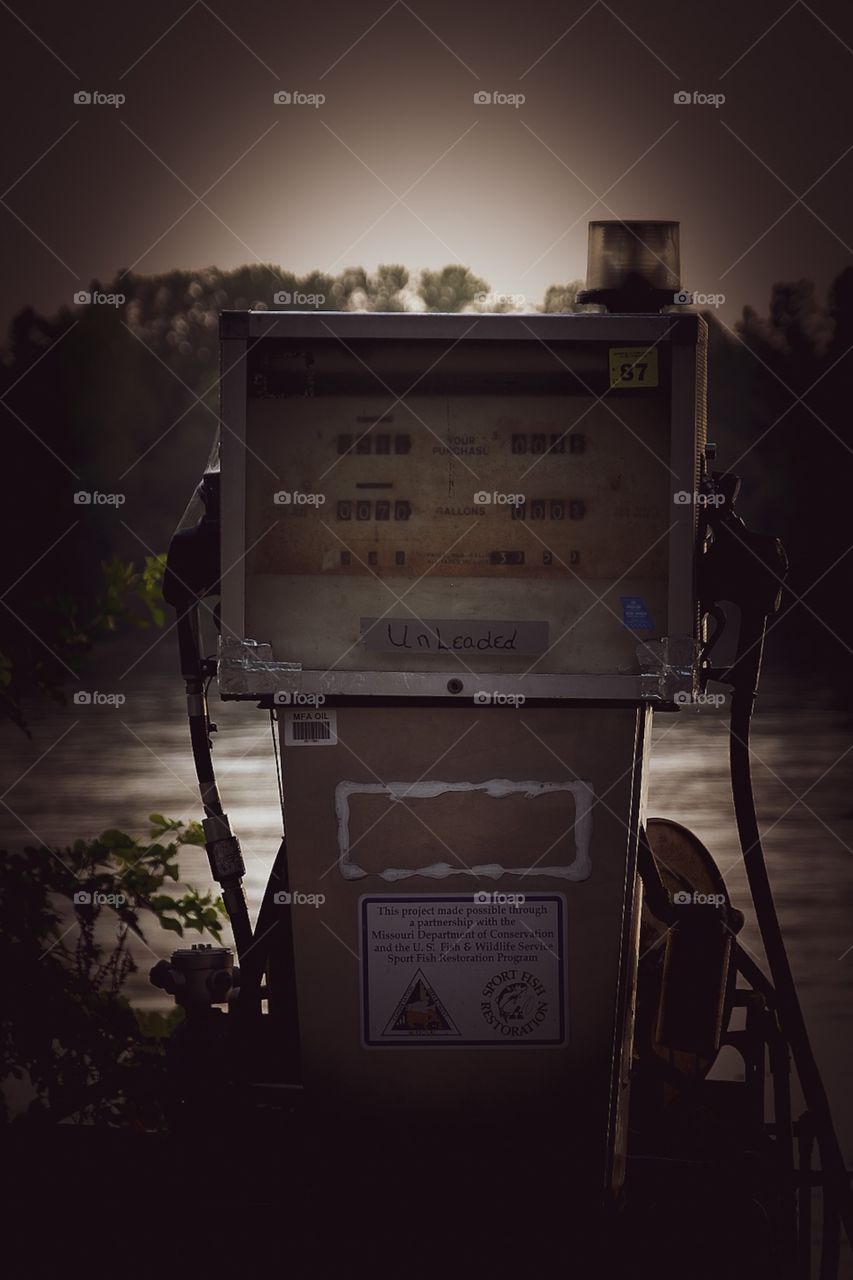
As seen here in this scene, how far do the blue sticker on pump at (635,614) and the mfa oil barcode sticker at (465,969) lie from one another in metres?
0.55

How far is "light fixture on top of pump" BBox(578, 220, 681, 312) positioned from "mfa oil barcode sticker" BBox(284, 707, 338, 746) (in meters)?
1.00

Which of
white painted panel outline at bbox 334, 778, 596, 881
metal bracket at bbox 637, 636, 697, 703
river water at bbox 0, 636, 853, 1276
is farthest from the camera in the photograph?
river water at bbox 0, 636, 853, 1276

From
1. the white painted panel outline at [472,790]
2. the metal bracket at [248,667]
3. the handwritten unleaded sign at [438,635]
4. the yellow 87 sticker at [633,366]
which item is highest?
the yellow 87 sticker at [633,366]

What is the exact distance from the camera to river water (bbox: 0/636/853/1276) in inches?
291

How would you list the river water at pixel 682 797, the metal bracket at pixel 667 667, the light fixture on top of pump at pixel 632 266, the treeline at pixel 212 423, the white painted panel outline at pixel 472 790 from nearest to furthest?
the metal bracket at pixel 667 667 → the white painted panel outline at pixel 472 790 → the light fixture on top of pump at pixel 632 266 → the river water at pixel 682 797 → the treeline at pixel 212 423

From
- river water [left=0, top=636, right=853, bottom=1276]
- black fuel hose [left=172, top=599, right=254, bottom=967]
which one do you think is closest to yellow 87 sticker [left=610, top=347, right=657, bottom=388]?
black fuel hose [left=172, top=599, right=254, bottom=967]

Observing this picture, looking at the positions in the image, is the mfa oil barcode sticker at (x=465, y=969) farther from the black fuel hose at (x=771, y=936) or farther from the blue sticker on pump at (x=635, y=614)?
the blue sticker on pump at (x=635, y=614)

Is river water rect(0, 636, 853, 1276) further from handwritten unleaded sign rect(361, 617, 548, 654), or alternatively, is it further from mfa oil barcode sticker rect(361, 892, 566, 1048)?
handwritten unleaded sign rect(361, 617, 548, 654)

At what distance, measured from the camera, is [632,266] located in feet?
12.0

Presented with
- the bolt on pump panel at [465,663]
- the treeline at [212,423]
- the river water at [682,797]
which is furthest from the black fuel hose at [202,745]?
the treeline at [212,423]

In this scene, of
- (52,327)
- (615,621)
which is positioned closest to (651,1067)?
(615,621)

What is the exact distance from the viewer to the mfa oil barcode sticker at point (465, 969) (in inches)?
138

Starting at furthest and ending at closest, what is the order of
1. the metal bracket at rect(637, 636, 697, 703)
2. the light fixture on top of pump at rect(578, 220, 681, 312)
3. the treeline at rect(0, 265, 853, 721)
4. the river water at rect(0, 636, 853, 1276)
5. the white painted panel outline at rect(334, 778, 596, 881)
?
the treeline at rect(0, 265, 853, 721), the river water at rect(0, 636, 853, 1276), the light fixture on top of pump at rect(578, 220, 681, 312), the white painted panel outline at rect(334, 778, 596, 881), the metal bracket at rect(637, 636, 697, 703)

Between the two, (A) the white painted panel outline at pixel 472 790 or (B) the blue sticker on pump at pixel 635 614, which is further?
(A) the white painted panel outline at pixel 472 790
